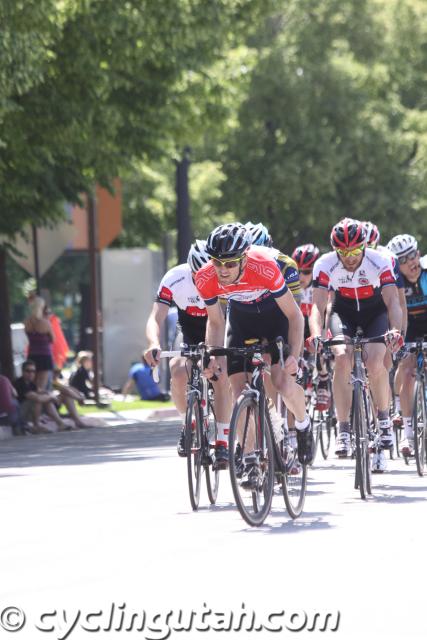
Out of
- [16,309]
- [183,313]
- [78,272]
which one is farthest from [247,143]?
[183,313]

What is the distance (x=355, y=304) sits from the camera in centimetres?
1353

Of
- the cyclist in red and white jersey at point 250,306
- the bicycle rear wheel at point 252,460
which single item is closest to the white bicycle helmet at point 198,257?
the cyclist in red and white jersey at point 250,306

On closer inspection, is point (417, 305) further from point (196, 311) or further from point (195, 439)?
point (195, 439)

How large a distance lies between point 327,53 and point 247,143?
423 centimetres

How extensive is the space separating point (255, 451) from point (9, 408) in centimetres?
1310

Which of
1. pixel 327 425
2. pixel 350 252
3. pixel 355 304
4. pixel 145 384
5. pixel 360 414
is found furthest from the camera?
pixel 145 384

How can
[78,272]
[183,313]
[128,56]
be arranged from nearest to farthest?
[183,313]
[128,56]
[78,272]

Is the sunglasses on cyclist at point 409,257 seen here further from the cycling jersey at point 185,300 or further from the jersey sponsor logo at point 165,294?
the jersey sponsor logo at point 165,294

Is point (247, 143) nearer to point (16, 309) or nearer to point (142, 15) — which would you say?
point (16, 309)

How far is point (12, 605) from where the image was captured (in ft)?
24.8

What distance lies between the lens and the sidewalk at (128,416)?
26.0 metres

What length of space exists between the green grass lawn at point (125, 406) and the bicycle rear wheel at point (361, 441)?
16507mm

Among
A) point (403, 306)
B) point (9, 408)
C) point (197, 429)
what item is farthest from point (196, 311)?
point (9, 408)

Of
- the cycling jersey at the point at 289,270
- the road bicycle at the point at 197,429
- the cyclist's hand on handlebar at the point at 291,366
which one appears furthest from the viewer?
the cycling jersey at the point at 289,270
